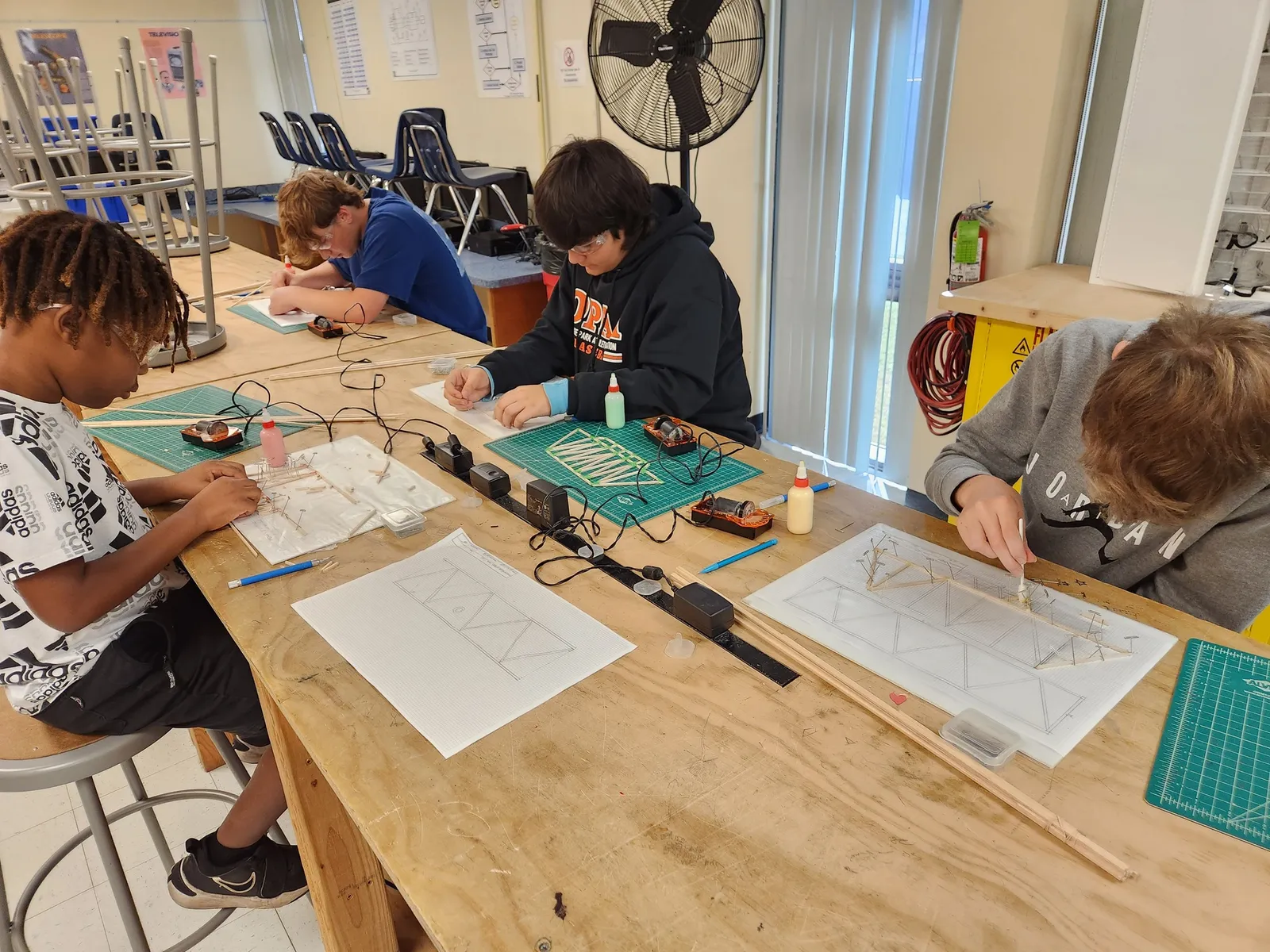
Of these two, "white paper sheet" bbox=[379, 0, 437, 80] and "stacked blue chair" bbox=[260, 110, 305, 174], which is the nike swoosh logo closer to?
"white paper sheet" bbox=[379, 0, 437, 80]

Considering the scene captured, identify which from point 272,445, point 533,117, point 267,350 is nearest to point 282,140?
point 533,117

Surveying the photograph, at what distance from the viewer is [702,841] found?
704mm

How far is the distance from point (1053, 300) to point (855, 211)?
1.05 m

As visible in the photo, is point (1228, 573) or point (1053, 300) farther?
point (1053, 300)

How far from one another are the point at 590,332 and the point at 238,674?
1.06m

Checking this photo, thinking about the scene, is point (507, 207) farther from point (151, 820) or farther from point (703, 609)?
point (703, 609)

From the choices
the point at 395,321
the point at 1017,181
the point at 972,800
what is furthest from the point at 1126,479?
the point at 395,321

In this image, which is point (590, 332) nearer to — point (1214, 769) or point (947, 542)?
point (947, 542)

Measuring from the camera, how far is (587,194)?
1599 millimetres

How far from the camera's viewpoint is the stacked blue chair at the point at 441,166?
3783mm

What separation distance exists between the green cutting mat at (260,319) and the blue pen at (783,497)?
5.64ft

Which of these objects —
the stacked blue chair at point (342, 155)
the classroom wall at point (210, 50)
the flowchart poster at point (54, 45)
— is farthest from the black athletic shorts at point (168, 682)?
the flowchart poster at point (54, 45)

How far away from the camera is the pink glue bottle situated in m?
1.46

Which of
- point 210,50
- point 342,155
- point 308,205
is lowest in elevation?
point 308,205
